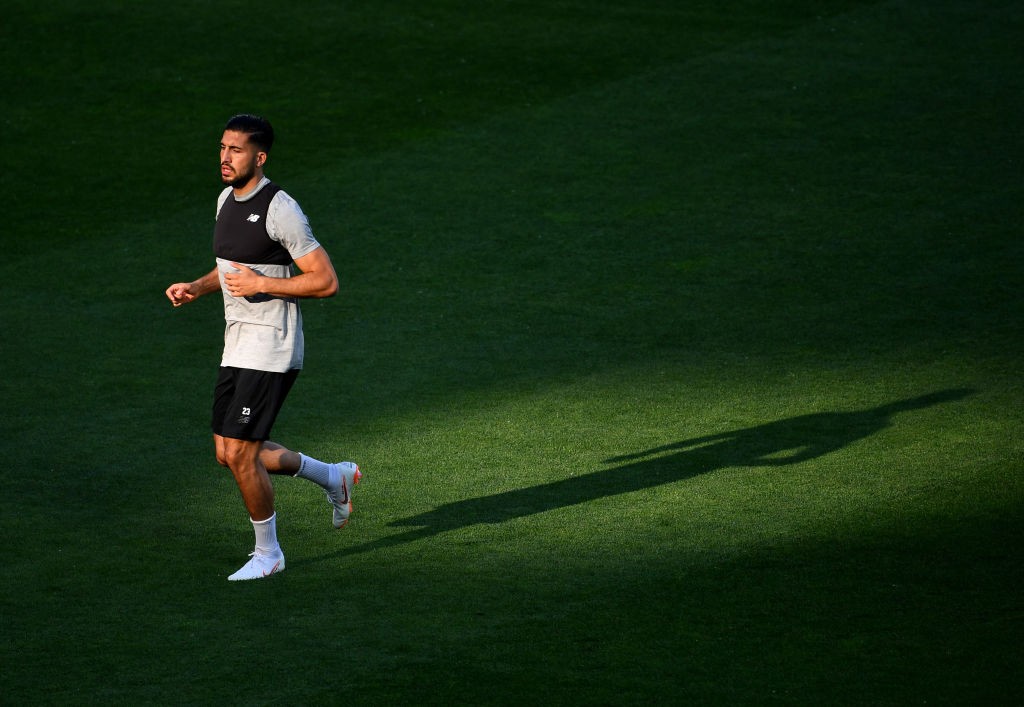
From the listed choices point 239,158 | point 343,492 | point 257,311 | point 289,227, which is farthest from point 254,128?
point 343,492

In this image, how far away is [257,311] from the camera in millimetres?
6449

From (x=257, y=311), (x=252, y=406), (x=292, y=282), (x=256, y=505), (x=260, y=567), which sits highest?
(x=292, y=282)

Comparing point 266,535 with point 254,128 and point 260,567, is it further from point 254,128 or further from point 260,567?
point 254,128

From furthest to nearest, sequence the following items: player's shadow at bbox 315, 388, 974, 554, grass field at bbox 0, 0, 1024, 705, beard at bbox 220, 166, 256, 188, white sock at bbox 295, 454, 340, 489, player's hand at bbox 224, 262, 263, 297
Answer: player's shadow at bbox 315, 388, 974, 554, white sock at bbox 295, 454, 340, 489, beard at bbox 220, 166, 256, 188, player's hand at bbox 224, 262, 263, 297, grass field at bbox 0, 0, 1024, 705

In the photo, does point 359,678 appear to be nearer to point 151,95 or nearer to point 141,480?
point 141,480

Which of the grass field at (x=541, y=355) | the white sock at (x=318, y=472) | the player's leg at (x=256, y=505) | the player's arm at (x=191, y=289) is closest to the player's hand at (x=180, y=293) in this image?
the player's arm at (x=191, y=289)

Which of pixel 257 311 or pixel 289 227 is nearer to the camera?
pixel 289 227

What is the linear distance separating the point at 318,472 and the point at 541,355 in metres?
3.03

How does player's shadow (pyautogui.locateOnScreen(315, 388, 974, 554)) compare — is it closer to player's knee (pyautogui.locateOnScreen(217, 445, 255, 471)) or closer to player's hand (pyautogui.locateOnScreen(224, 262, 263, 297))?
player's knee (pyautogui.locateOnScreen(217, 445, 255, 471))

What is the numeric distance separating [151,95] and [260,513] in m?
9.50

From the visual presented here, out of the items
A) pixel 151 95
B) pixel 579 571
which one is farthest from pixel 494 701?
pixel 151 95

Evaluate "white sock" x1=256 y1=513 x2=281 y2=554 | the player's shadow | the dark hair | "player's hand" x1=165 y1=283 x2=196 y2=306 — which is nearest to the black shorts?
"white sock" x1=256 y1=513 x2=281 y2=554

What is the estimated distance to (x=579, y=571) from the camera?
641 cm

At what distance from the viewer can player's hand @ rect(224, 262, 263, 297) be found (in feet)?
20.6
